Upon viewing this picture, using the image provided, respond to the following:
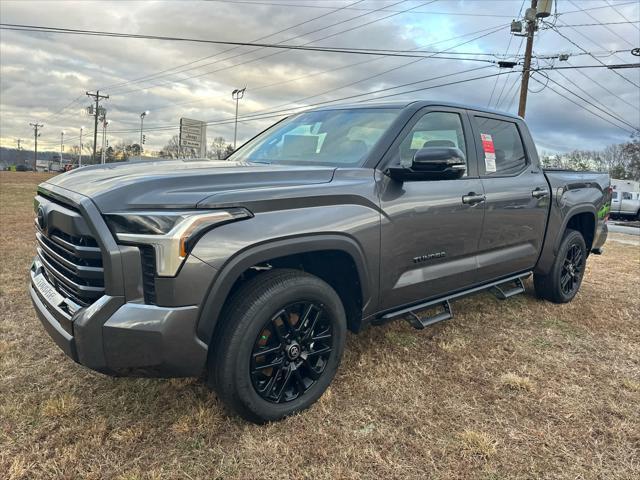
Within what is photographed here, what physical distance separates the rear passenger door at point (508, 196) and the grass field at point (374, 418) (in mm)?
716

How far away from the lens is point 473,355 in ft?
12.0

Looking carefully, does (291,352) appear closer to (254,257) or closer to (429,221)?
(254,257)

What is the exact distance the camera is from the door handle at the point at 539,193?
421 cm

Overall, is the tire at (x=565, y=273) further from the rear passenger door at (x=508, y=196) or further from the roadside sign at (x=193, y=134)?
the roadside sign at (x=193, y=134)

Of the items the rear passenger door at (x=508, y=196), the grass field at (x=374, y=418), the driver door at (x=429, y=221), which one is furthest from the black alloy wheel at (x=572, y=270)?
the driver door at (x=429, y=221)

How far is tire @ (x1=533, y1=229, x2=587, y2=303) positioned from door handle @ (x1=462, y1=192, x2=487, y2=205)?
1.70 metres

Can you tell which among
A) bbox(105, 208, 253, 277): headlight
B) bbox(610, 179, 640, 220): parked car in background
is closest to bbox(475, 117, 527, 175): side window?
bbox(105, 208, 253, 277): headlight

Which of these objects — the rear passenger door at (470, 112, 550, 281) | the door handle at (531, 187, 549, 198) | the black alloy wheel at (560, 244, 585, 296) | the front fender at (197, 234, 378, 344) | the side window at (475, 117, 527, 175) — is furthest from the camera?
the black alloy wheel at (560, 244, 585, 296)

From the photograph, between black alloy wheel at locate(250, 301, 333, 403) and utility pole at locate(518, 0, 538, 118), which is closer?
black alloy wheel at locate(250, 301, 333, 403)

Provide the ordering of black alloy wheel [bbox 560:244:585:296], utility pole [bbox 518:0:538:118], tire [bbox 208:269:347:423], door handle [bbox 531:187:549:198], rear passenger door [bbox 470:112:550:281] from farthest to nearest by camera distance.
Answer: utility pole [bbox 518:0:538:118] < black alloy wheel [bbox 560:244:585:296] < door handle [bbox 531:187:549:198] < rear passenger door [bbox 470:112:550:281] < tire [bbox 208:269:347:423]

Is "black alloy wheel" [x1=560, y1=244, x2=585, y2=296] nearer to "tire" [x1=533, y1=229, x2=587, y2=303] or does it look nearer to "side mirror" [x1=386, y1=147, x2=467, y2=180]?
"tire" [x1=533, y1=229, x2=587, y2=303]

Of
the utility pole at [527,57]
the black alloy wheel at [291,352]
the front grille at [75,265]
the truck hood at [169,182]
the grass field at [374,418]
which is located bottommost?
A: the grass field at [374,418]

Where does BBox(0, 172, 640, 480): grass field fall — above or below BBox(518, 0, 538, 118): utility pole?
below

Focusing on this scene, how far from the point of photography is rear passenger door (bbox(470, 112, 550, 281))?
3.78 meters
